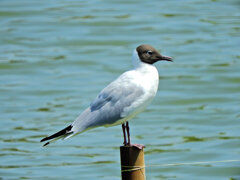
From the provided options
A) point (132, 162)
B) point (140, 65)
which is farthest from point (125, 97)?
point (132, 162)

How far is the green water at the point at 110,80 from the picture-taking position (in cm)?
885

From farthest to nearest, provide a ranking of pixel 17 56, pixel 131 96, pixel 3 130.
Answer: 1. pixel 17 56
2. pixel 3 130
3. pixel 131 96

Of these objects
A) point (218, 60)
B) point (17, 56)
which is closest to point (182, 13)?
point (218, 60)

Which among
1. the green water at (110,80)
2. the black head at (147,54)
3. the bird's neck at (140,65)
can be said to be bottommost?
the green water at (110,80)

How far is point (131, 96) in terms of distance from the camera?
4.97 metres

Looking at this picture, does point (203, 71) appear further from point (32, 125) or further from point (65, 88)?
point (32, 125)

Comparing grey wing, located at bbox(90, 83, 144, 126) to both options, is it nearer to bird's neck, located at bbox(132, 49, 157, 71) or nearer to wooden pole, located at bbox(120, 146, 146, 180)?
bird's neck, located at bbox(132, 49, 157, 71)

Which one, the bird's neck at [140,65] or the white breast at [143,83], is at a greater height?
the bird's neck at [140,65]

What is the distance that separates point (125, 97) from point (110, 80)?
21.7 ft

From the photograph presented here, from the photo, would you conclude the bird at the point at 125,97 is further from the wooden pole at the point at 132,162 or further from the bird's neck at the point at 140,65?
the wooden pole at the point at 132,162

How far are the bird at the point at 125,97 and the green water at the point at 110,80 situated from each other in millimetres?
3356

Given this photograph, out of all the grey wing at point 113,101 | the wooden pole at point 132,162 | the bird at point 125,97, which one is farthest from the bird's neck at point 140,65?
the wooden pole at point 132,162

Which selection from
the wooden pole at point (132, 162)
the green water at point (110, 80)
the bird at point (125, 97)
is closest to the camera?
the wooden pole at point (132, 162)

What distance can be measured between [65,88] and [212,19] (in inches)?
170
